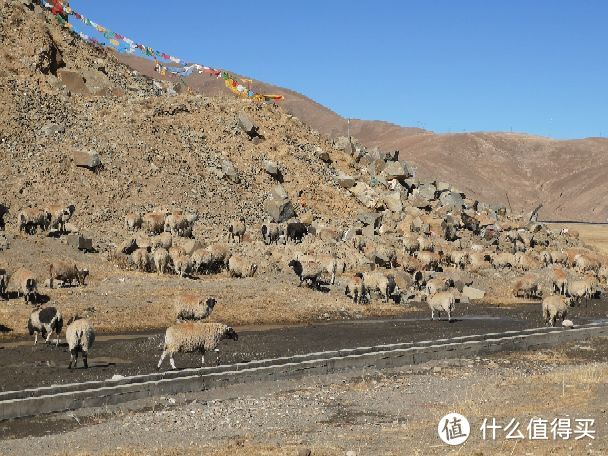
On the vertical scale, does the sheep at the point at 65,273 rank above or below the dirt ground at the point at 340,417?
above

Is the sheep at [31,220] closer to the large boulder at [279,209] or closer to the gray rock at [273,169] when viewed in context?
the large boulder at [279,209]

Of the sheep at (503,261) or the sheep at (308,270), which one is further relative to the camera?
the sheep at (503,261)

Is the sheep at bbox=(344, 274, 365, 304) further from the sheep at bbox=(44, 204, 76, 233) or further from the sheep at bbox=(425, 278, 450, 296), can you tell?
the sheep at bbox=(44, 204, 76, 233)

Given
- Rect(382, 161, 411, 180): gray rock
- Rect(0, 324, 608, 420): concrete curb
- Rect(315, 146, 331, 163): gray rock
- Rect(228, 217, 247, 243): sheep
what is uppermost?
Rect(315, 146, 331, 163): gray rock

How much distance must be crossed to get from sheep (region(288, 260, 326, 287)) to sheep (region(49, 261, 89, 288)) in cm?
1059

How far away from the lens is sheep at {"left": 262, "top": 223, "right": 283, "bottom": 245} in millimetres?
53250

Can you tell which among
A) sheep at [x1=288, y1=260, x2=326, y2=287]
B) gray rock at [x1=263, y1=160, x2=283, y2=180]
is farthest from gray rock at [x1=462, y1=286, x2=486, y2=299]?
gray rock at [x1=263, y1=160, x2=283, y2=180]

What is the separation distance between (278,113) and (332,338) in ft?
131

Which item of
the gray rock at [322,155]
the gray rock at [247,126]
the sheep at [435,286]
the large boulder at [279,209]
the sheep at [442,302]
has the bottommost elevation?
the sheep at [442,302]

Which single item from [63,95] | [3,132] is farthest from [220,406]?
[63,95]

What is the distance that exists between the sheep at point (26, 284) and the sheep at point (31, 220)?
9.92 meters

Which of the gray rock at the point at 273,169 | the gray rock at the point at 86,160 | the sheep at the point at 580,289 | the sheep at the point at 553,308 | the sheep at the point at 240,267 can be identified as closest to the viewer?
the sheep at the point at 553,308

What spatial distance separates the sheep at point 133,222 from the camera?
50094mm

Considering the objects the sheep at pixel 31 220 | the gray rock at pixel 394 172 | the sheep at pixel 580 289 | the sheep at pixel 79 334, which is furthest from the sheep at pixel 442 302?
the gray rock at pixel 394 172
